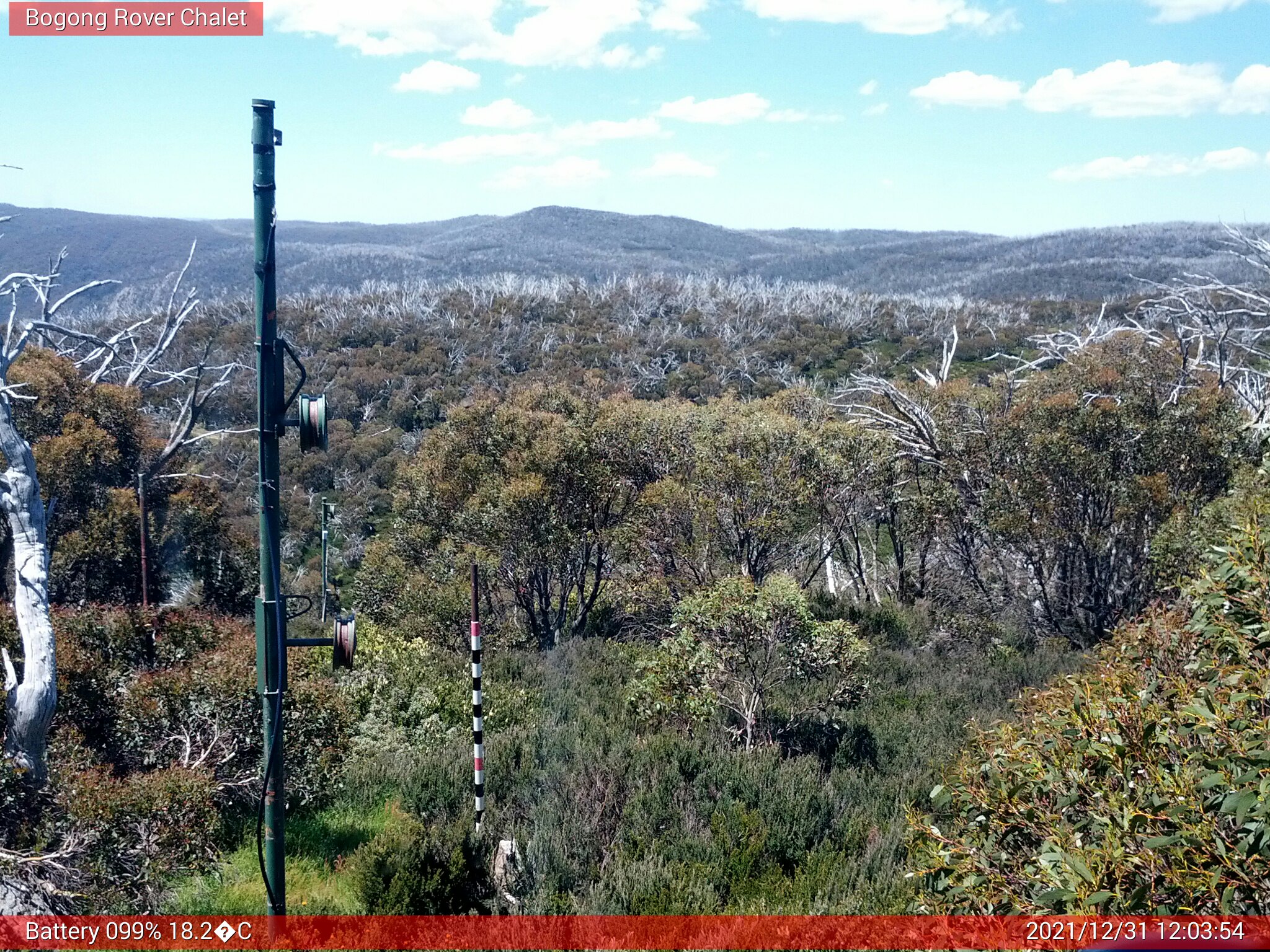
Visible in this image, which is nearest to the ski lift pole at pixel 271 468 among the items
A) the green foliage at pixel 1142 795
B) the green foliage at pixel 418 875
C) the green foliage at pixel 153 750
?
the green foliage at pixel 418 875

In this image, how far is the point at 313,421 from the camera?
3805 millimetres

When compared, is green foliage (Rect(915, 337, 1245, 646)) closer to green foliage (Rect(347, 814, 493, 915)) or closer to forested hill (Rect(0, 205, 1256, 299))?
green foliage (Rect(347, 814, 493, 915))

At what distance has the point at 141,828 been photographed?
5738mm

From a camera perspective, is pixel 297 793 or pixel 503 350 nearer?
pixel 297 793

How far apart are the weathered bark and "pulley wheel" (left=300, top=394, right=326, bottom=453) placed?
135 inches

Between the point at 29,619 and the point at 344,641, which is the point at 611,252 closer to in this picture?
the point at 29,619

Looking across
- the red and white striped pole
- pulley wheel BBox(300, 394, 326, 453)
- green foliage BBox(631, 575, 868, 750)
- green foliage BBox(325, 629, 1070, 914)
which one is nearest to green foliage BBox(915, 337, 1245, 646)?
green foliage BBox(325, 629, 1070, 914)

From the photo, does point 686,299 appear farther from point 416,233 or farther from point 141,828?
point 416,233

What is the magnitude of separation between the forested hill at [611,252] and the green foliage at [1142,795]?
40.6 metres

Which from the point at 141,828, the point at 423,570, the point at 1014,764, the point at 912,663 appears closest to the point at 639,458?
the point at 423,570

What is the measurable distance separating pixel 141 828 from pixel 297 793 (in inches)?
52.9

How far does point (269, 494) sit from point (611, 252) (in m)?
87.4
